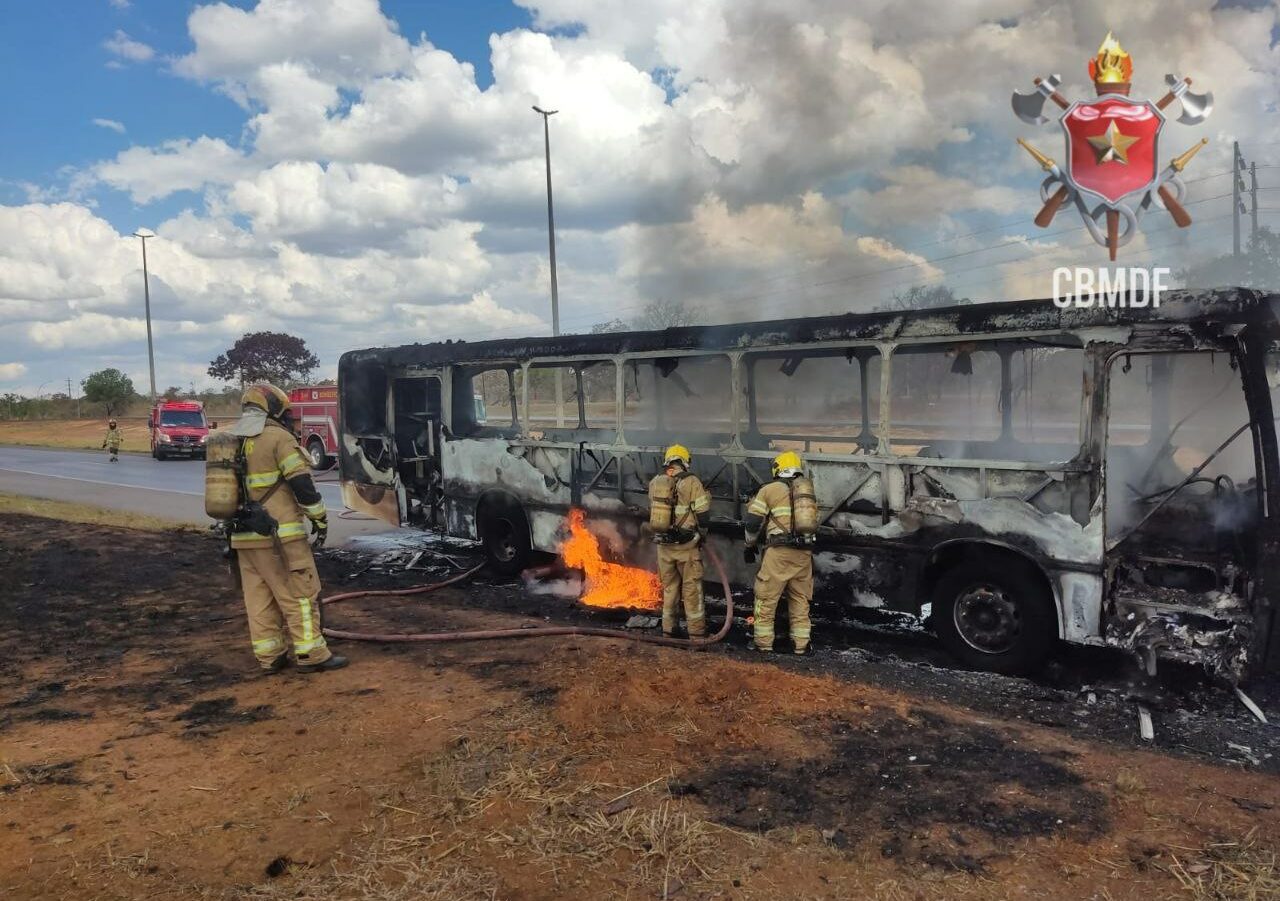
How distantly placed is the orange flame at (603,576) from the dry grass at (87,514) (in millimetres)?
7008

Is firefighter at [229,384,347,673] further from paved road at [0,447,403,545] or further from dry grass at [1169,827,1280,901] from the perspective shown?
paved road at [0,447,403,545]

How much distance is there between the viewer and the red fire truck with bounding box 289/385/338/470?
21250 millimetres

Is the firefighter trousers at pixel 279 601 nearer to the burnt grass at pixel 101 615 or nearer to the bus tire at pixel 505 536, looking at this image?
the burnt grass at pixel 101 615

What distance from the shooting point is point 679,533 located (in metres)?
6.43

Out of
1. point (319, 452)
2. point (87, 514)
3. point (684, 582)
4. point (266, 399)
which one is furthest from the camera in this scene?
point (319, 452)

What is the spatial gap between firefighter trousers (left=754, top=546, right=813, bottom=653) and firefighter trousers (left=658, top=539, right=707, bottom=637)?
539mm

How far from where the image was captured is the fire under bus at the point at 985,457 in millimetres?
4988

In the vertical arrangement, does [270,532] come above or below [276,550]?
above

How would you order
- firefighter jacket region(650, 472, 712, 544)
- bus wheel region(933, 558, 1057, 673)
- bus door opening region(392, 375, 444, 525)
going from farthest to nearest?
bus door opening region(392, 375, 444, 525), firefighter jacket region(650, 472, 712, 544), bus wheel region(933, 558, 1057, 673)

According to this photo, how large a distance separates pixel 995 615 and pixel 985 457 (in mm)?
1745

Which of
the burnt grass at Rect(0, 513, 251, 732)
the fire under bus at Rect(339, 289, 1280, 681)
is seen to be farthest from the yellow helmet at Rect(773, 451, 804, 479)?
the burnt grass at Rect(0, 513, 251, 732)

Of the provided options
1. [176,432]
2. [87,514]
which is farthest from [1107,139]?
[176,432]

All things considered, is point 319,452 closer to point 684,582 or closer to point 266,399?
point 266,399

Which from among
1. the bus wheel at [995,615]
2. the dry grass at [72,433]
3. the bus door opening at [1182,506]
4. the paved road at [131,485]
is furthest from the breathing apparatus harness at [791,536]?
the dry grass at [72,433]
